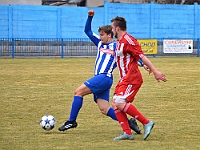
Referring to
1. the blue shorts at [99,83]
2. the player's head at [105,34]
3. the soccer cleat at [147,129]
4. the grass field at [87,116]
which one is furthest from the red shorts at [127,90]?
the player's head at [105,34]

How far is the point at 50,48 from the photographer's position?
127 ft

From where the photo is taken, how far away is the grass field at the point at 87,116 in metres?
8.11

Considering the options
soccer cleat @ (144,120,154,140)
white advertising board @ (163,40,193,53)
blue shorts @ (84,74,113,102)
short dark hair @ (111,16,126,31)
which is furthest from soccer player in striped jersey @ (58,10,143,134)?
white advertising board @ (163,40,193,53)

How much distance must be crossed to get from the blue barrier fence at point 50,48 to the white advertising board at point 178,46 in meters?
0.38

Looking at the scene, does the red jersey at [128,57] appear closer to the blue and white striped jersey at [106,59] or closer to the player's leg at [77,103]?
the blue and white striped jersey at [106,59]

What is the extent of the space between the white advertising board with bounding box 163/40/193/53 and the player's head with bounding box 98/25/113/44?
96.2 feet

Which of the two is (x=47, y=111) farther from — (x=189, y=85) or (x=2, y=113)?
(x=189, y=85)

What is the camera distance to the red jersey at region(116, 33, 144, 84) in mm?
8195

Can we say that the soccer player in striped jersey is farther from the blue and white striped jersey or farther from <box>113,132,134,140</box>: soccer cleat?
<box>113,132,134,140</box>: soccer cleat

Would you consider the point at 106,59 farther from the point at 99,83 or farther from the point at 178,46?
the point at 178,46

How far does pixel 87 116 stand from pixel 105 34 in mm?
2680

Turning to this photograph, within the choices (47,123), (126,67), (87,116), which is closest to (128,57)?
(126,67)

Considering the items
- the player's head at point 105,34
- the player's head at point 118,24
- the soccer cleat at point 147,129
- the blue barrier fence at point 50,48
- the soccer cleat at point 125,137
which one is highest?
the player's head at point 118,24

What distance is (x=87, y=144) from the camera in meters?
8.06
